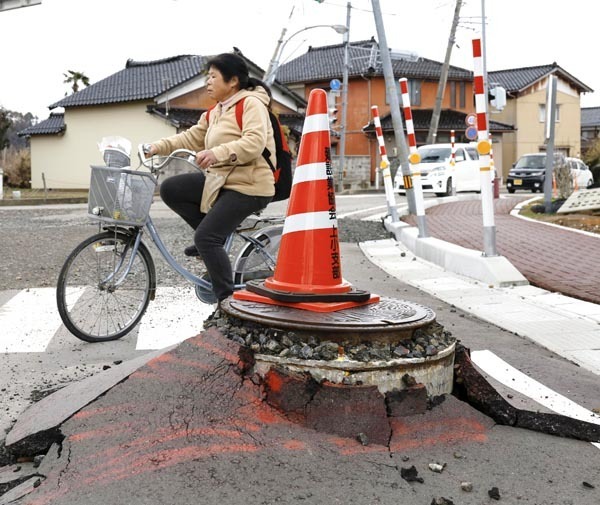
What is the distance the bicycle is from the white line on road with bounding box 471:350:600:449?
65.6 inches

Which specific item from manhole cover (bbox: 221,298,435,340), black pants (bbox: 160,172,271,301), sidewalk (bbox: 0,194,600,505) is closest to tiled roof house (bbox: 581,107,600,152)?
black pants (bbox: 160,172,271,301)

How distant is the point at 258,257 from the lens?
5.28 meters

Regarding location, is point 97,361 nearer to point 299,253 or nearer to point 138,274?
point 138,274

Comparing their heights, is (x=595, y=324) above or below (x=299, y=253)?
below

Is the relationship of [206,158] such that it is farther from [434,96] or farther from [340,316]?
[434,96]

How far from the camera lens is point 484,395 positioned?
322 centimetres

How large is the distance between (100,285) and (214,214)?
3.03 ft

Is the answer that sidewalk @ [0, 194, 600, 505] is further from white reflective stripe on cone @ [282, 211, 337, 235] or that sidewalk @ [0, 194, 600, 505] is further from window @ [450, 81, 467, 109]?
window @ [450, 81, 467, 109]

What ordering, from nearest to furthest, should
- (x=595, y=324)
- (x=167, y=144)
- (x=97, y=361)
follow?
(x=97, y=361) < (x=167, y=144) < (x=595, y=324)

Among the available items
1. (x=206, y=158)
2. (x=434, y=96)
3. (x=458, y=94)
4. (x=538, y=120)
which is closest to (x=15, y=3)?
(x=206, y=158)

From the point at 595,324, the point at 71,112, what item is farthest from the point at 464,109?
the point at 595,324

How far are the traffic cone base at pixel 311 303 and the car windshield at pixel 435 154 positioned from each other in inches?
967

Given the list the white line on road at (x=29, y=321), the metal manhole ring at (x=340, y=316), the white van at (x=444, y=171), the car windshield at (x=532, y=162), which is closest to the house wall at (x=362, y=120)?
the car windshield at (x=532, y=162)

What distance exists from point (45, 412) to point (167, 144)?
88.5 inches
